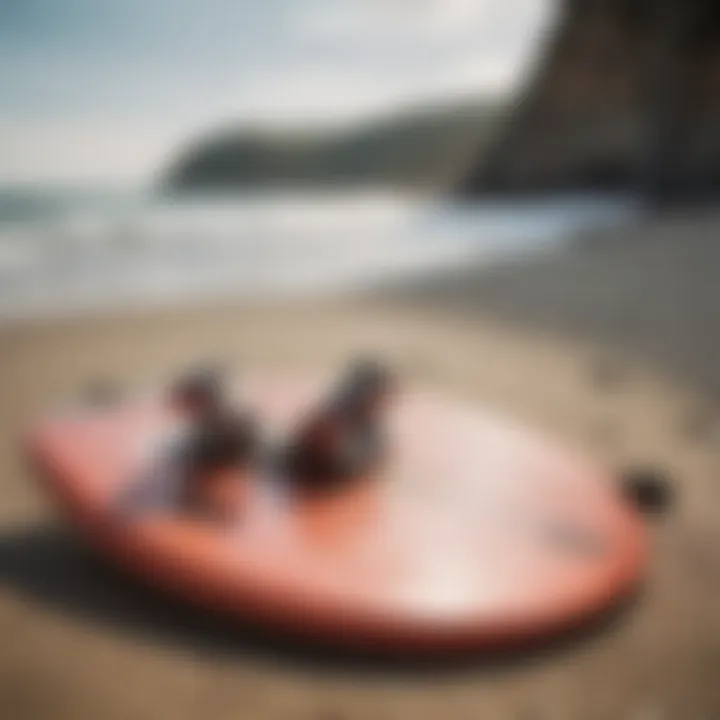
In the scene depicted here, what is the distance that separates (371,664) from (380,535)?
9 centimetres

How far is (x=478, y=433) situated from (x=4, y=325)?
13.8 inches

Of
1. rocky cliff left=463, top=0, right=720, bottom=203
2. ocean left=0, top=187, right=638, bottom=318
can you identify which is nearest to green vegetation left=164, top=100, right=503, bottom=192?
ocean left=0, top=187, right=638, bottom=318

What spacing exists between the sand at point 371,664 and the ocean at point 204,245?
0.09ft

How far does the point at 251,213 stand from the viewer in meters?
0.72

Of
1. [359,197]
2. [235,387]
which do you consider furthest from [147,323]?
[359,197]

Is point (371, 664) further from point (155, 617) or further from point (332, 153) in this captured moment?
point (332, 153)

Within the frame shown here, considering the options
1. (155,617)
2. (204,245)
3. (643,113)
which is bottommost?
(155,617)

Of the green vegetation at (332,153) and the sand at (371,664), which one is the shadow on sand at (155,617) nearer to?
the sand at (371,664)

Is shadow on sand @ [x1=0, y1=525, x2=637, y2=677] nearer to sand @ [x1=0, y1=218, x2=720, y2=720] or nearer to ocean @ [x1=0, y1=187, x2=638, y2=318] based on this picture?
sand @ [x1=0, y1=218, x2=720, y2=720]

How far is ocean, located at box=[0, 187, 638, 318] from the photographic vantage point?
57 centimetres

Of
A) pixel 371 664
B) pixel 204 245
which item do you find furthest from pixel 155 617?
pixel 204 245

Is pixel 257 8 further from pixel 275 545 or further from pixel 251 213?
pixel 275 545

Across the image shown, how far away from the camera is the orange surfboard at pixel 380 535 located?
580 millimetres

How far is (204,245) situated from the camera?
2.27ft
